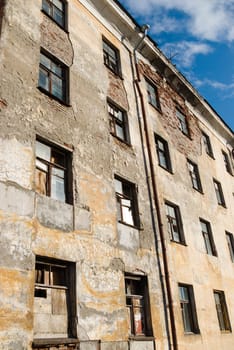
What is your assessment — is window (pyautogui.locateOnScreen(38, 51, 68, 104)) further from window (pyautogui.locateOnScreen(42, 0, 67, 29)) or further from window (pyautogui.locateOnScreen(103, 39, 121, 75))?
window (pyautogui.locateOnScreen(103, 39, 121, 75))

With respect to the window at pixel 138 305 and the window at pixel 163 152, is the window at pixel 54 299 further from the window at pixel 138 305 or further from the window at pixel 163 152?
the window at pixel 163 152

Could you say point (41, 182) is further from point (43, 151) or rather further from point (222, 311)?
point (222, 311)

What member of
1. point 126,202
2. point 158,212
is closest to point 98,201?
point 126,202

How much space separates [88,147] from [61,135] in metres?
0.94

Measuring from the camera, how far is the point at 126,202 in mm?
9898

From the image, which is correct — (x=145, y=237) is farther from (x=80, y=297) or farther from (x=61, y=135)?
(x=61, y=135)

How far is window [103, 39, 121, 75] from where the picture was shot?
12.3 metres

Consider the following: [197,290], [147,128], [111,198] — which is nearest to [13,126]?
[111,198]

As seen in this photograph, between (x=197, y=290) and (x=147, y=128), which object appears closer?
(x=197, y=290)

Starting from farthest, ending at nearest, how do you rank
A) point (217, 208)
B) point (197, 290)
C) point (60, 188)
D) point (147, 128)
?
1. point (217, 208)
2. point (147, 128)
3. point (197, 290)
4. point (60, 188)

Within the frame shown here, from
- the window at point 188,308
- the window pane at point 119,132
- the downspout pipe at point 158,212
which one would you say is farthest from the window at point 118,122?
the window at point 188,308

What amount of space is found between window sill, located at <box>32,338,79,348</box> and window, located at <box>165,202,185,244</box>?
540 centimetres

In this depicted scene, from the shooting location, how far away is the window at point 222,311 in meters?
11.9

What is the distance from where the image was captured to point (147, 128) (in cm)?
1204
